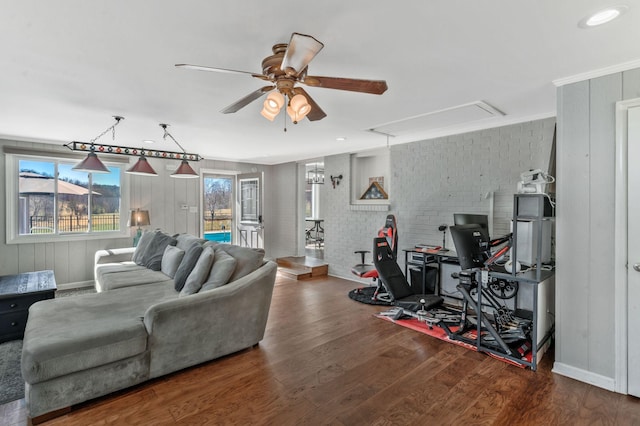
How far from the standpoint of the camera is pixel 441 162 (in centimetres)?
465

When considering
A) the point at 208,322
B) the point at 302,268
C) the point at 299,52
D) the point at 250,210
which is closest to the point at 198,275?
the point at 208,322

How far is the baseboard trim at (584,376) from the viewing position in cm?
238

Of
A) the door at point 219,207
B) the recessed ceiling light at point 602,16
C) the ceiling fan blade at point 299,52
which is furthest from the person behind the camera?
the door at point 219,207

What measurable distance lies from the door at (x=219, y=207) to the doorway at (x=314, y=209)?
2.26 metres

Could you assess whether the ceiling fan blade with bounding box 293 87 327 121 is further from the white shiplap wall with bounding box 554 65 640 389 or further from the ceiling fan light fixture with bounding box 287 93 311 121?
the white shiplap wall with bounding box 554 65 640 389

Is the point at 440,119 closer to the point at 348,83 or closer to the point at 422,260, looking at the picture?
the point at 422,260

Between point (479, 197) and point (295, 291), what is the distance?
3.06 meters

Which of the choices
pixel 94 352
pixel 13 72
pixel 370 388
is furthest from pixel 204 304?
pixel 13 72

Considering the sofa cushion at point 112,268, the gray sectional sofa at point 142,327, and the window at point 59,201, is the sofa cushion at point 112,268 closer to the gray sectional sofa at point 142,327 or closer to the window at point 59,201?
the gray sectional sofa at point 142,327

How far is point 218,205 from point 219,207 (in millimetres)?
55

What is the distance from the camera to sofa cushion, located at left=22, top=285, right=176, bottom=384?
199 cm

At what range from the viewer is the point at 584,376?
2.48 meters

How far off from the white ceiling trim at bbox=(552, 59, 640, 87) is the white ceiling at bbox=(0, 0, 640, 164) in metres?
0.02

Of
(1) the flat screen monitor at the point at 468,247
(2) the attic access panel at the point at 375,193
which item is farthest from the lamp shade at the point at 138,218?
(1) the flat screen monitor at the point at 468,247
